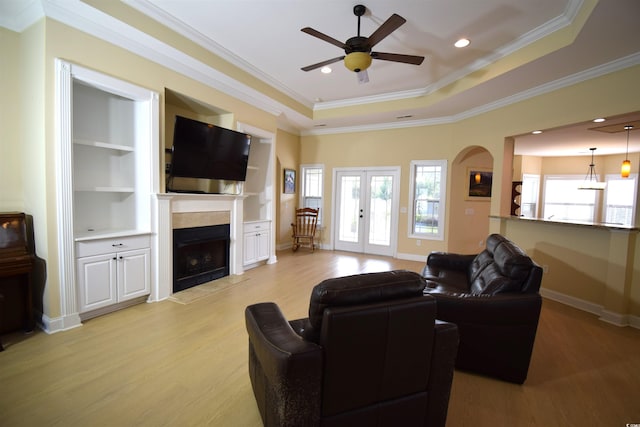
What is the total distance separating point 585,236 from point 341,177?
4.54 m

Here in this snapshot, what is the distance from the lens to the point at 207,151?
3945 millimetres

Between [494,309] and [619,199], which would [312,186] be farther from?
[619,199]

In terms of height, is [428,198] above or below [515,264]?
above

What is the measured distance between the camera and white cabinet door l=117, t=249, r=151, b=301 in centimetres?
314

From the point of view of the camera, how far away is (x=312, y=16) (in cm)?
308

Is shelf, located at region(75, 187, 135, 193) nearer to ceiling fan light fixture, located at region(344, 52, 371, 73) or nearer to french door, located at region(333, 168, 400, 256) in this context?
ceiling fan light fixture, located at region(344, 52, 371, 73)

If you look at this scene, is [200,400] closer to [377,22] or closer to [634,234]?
[377,22]

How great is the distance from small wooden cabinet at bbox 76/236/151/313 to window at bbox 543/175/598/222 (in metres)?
10.3

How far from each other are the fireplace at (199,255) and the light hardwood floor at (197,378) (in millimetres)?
735

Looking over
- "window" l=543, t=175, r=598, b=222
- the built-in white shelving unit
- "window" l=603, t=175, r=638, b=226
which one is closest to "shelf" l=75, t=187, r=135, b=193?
the built-in white shelving unit

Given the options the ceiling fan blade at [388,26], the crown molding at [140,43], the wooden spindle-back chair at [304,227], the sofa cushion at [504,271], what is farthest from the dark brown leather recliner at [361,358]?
the wooden spindle-back chair at [304,227]

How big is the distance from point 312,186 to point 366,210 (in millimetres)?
1520

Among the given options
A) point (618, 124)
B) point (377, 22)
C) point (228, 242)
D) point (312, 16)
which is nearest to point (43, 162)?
point (228, 242)

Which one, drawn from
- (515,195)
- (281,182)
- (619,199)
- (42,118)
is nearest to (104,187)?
(42,118)
